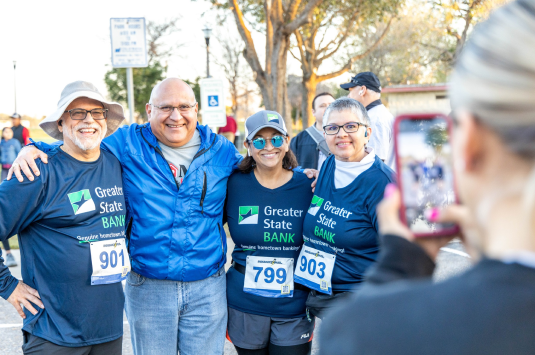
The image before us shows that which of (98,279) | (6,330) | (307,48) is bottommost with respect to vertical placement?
(6,330)

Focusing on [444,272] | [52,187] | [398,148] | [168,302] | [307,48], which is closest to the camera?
[398,148]

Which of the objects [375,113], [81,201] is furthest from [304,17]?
[81,201]

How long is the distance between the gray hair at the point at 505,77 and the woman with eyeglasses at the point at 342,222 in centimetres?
195

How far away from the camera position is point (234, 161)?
3328mm

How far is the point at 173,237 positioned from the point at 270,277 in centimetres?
67

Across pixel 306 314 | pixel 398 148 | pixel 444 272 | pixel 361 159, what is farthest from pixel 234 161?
pixel 444 272

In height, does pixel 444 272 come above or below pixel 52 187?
below

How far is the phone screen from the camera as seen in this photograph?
39.0 inches

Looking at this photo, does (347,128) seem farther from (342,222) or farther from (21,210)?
(21,210)

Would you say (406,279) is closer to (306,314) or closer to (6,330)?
(306,314)

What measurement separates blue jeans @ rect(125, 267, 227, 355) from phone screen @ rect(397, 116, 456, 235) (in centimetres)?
223

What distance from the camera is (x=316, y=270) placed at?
286 cm

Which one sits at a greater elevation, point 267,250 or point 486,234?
point 486,234

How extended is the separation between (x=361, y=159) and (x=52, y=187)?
190 cm
